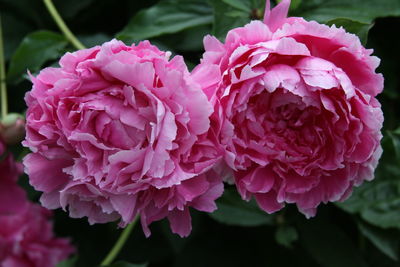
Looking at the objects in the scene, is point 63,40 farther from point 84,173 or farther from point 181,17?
point 84,173

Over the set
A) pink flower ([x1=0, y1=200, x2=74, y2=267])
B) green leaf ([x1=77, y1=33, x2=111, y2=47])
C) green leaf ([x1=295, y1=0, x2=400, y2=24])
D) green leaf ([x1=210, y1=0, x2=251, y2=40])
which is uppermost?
green leaf ([x1=210, y1=0, x2=251, y2=40])

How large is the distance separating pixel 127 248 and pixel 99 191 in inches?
24.4

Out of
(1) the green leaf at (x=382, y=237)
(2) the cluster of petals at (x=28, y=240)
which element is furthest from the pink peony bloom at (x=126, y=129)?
(2) the cluster of petals at (x=28, y=240)

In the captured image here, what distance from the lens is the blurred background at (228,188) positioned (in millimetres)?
1007

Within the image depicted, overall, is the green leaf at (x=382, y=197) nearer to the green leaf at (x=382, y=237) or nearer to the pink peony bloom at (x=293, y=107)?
the green leaf at (x=382, y=237)

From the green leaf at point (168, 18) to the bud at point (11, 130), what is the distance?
204 mm

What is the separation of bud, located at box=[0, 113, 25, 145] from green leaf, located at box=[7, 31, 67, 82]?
10 centimetres

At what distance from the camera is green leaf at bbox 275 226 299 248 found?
1088 millimetres

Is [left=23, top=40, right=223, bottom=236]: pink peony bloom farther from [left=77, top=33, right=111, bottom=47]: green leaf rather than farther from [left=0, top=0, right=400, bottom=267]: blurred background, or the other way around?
[left=77, top=33, right=111, bottom=47]: green leaf

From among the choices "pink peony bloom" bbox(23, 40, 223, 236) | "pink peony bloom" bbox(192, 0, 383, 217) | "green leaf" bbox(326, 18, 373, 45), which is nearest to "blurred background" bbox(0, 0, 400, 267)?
"green leaf" bbox(326, 18, 373, 45)

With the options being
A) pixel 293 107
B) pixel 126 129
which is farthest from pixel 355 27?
pixel 126 129

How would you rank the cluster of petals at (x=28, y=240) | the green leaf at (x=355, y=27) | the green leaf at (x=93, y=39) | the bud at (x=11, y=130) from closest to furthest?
the green leaf at (x=355, y=27) → the bud at (x=11, y=130) → the green leaf at (x=93, y=39) → the cluster of petals at (x=28, y=240)

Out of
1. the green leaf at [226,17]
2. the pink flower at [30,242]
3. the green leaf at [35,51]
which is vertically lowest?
the pink flower at [30,242]

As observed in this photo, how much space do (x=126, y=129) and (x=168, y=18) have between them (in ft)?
1.21
